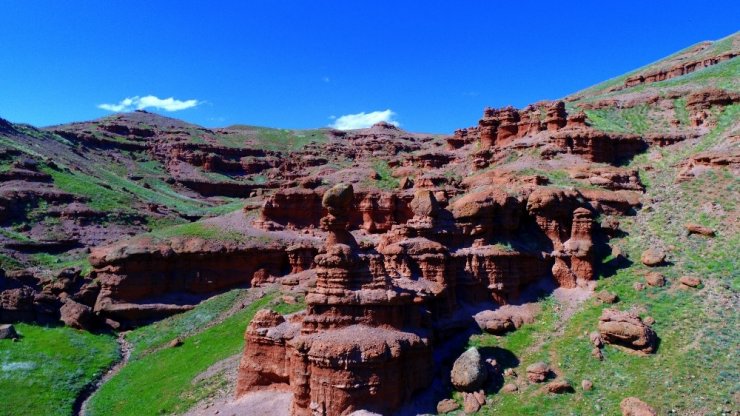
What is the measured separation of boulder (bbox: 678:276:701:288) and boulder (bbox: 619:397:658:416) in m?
10.4

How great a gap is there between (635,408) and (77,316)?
4439 centimetres

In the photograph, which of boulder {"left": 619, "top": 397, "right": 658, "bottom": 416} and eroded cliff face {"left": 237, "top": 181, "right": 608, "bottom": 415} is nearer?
boulder {"left": 619, "top": 397, "right": 658, "bottom": 416}

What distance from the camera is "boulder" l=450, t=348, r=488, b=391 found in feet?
80.4

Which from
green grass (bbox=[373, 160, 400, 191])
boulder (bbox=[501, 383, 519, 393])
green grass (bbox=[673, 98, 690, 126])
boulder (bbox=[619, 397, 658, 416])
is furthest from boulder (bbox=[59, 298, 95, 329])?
green grass (bbox=[673, 98, 690, 126])

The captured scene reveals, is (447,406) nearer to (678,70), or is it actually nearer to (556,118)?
(556,118)

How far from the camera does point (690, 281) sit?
28.3 meters

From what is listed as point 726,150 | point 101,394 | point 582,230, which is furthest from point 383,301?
point 726,150

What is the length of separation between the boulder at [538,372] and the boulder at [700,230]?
1608 centimetres

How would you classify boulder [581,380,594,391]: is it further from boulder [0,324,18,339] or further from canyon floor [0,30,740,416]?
boulder [0,324,18,339]

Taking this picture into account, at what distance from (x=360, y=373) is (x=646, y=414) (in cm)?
1190

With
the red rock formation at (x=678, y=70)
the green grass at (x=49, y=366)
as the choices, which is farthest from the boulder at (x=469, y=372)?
the red rock formation at (x=678, y=70)

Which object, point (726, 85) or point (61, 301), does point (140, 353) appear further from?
point (726, 85)

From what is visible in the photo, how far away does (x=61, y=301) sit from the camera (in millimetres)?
47531

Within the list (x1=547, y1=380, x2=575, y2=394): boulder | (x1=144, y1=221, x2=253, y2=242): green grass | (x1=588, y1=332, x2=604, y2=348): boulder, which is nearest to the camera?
(x1=547, y1=380, x2=575, y2=394): boulder
